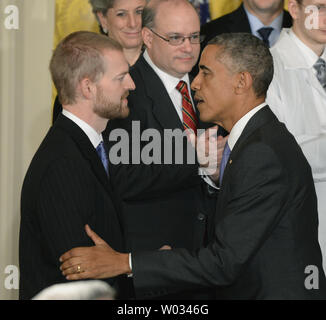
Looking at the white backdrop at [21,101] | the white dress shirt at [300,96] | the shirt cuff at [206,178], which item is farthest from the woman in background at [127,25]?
the shirt cuff at [206,178]

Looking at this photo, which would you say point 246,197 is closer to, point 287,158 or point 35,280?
point 287,158

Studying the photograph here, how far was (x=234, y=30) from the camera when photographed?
3.66 metres

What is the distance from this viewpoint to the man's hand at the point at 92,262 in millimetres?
2252

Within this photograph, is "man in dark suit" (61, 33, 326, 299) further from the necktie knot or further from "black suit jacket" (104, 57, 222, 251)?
the necktie knot

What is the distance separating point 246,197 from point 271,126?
0.95 ft

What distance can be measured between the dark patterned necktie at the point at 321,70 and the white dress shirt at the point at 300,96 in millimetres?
22

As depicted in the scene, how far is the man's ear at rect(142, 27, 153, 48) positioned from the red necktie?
23 centimetres

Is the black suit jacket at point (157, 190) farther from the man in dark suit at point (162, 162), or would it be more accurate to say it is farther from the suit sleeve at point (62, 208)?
the suit sleeve at point (62, 208)

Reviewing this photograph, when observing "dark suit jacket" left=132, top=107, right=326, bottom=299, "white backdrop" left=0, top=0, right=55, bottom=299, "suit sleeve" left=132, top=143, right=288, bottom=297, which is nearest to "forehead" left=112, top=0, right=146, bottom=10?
"white backdrop" left=0, top=0, right=55, bottom=299

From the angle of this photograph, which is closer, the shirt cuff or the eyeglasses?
the shirt cuff

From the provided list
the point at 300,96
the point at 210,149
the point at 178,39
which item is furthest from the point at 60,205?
the point at 300,96

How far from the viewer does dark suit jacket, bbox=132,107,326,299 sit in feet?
7.29

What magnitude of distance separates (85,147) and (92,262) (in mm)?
400

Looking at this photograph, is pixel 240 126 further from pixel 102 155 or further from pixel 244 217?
pixel 102 155
